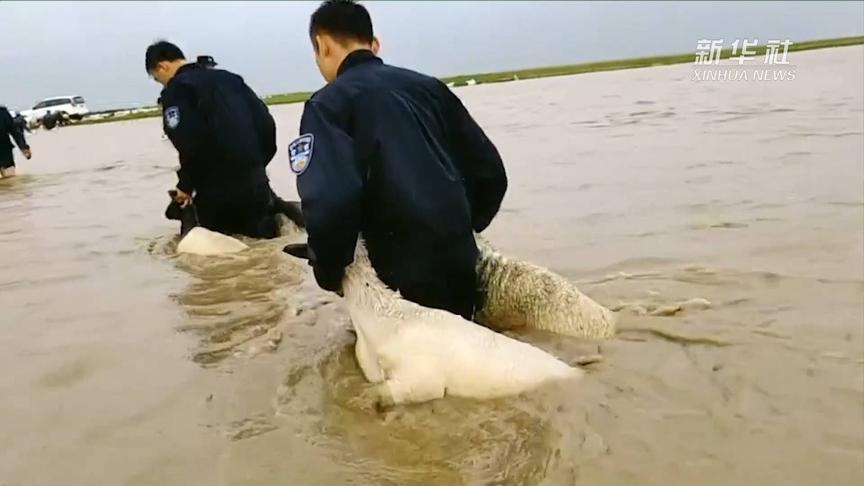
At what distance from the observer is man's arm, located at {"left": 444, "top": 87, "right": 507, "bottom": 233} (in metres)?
3.92

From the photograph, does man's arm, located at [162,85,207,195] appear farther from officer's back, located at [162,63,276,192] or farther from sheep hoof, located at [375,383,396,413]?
sheep hoof, located at [375,383,396,413]

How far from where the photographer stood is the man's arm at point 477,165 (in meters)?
3.92

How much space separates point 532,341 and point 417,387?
2.60 feet

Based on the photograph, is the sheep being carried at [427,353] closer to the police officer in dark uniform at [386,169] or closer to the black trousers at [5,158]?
the police officer in dark uniform at [386,169]

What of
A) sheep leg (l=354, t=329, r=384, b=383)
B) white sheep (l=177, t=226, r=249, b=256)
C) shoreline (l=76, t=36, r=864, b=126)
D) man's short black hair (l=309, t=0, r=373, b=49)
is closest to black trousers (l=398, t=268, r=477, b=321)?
sheep leg (l=354, t=329, r=384, b=383)

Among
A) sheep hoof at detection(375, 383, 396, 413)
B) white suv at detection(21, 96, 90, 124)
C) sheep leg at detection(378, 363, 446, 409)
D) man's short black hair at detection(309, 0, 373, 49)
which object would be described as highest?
man's short black hair at detection(309, 0, 373, 49)

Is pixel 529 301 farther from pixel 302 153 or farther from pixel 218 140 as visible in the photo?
pixel 218 140

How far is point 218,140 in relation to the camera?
6.93 meters

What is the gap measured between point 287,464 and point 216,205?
4.41m

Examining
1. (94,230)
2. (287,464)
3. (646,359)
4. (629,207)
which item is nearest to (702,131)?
(629,207)

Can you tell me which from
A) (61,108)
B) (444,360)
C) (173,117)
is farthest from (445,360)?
(61,108)

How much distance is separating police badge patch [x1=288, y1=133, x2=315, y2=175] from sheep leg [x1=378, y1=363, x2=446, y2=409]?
0.90 meters

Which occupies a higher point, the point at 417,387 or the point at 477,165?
the point at 477,165

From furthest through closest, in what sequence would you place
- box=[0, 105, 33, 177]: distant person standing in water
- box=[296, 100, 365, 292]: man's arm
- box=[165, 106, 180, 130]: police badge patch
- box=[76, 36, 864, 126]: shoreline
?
box=[76, 36, 864, 126]: shoreline, box=[0, 105, 33, 177]: distant person standing in water, box=[165, 106, 180, 130]: police badge patch, box=[296, 100, 365, 292]: man's arm
